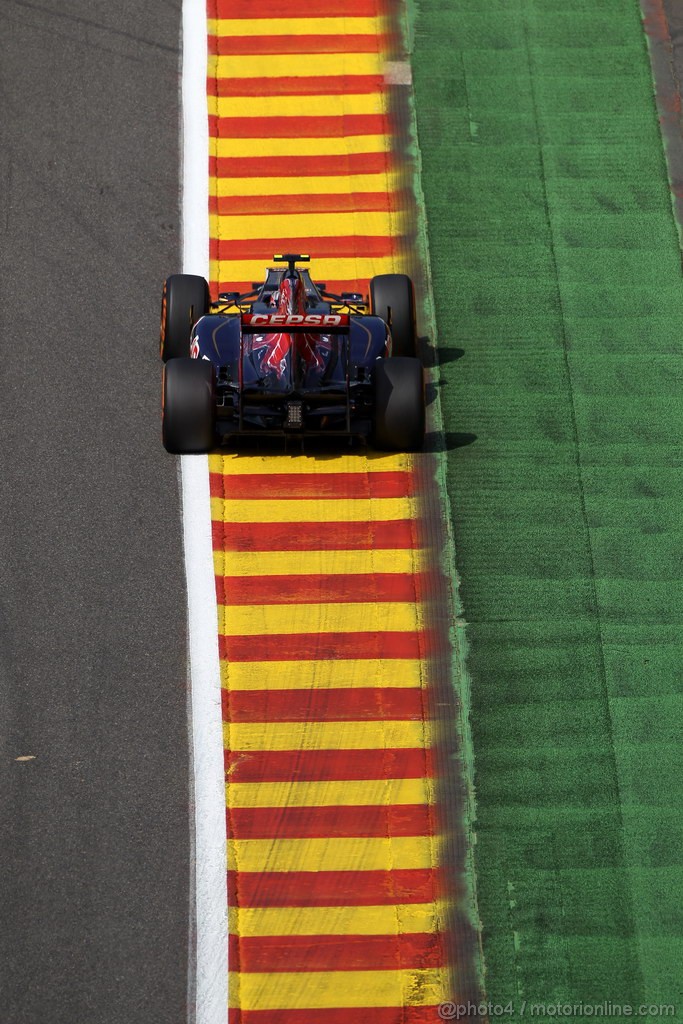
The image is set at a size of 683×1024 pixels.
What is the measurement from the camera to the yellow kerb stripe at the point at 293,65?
1881 cm

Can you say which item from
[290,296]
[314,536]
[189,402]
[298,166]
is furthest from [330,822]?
[298,166]

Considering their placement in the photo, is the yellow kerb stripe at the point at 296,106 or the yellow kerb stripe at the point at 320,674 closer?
the yellow kerb stripe at the point at 320,674

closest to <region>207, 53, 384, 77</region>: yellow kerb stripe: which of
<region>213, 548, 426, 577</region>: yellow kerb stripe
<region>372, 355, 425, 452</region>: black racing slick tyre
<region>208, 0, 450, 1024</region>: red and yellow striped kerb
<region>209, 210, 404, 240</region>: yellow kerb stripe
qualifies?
<region>208, 0, 450, 1024</region>: red and yellow striped kerb

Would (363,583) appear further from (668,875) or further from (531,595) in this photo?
(668,875)

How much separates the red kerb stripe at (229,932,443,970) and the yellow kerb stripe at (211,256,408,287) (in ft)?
25.2

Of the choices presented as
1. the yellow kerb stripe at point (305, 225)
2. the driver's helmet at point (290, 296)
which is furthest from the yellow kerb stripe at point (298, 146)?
the driver's helmet at point (290, 296)

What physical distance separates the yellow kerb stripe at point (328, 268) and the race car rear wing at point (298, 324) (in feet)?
8.62

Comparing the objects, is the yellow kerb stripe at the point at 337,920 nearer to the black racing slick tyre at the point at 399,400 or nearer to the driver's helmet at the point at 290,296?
the black racing slick tyre at the point at 399,400

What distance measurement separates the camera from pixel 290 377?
14516 mm

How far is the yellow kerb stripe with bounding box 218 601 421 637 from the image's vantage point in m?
14.5

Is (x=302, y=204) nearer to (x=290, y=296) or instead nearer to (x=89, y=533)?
(x=290, y=296)

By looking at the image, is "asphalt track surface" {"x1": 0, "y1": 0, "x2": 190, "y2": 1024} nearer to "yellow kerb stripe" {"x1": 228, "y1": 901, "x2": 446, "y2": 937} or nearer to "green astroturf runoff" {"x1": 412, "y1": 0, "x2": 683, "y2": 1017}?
"yellow kerb stripe" {"x1": 228, "y1": 901, "x2": 446, "y2": 937}

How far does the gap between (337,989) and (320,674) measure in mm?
3014

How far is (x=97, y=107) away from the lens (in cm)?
1848
